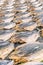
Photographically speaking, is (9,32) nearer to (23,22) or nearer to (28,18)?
(23,22)

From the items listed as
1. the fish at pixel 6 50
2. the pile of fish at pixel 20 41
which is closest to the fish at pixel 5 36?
the pile of fish at pixel 20 41

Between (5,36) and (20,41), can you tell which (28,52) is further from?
(5,36)

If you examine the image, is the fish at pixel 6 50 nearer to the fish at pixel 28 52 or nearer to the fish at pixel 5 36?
the fish at pixel 28 52

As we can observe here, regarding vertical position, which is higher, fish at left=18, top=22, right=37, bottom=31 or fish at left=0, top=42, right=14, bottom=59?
fish at left=18, top=22, right=37, bottom=31

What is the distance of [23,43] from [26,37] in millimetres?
175

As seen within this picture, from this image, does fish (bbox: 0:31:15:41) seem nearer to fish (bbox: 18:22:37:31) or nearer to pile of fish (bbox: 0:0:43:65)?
pile of fish (bbox: 0:0:43:65)

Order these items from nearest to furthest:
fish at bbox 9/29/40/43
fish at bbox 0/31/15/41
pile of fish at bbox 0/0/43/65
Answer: pile of fish at bbox 0/0/43/65, fish at bbox 9/29/40/43, fish at bbox 0/31/15/41

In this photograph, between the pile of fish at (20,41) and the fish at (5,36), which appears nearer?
the pile of fish at (20,41)

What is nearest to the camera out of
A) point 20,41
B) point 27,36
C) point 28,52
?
point 28,52

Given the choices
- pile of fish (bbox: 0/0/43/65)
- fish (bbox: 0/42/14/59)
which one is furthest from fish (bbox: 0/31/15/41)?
fish (bbox: 0/42/14/59)

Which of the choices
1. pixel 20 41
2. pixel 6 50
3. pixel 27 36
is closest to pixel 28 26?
pixel 27 36

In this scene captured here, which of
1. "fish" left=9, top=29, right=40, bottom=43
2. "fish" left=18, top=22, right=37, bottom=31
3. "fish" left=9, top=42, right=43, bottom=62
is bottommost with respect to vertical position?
"fish" left=9, top=42, right=43, bottom=62

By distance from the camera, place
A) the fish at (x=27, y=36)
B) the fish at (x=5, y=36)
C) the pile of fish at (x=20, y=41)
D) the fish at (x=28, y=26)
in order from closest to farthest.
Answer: the pile of fish at (x=20, y=41) → the fish at (x=27, y=36) → the fish at (x=5, y=36) → the fish at (x=28, y=26)

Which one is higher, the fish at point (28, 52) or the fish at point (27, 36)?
the fish at point (27, 36)
